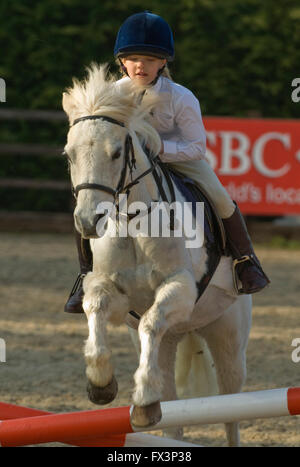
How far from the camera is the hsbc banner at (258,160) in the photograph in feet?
33.7

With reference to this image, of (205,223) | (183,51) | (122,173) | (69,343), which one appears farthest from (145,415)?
(183,51)

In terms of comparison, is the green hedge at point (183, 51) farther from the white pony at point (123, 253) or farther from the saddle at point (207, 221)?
the white pony at point (123, 253)

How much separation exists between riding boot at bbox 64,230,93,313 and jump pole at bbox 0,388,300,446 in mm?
620

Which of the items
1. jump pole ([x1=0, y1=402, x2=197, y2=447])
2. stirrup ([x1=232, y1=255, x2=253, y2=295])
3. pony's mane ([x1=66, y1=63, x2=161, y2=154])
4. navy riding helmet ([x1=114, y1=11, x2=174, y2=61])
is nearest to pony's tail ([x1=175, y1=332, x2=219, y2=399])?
stirrup ([x1=232, y1=255, x2=253, y2=295])

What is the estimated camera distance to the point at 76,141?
3.01m

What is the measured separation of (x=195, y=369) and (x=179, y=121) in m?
1.44

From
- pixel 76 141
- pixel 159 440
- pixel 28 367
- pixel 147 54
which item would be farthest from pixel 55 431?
pixel 28 367

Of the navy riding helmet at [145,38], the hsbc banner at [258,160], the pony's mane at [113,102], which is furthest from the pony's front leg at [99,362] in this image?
the hsbc banner at [258,160]

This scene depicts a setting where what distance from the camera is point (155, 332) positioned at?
3.16 m

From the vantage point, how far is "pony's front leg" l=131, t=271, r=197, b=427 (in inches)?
120

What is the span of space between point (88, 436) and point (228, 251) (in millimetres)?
1165

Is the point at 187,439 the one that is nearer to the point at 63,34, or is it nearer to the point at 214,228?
the point at 214,228

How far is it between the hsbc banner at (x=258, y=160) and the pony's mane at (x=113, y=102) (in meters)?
6.93

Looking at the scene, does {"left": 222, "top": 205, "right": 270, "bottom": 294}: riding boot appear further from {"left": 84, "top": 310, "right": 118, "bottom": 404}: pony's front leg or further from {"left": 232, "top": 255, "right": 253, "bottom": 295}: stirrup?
{"left": 84, "top": 310, "right": 118, "bottom": 404}: pony's front leg
